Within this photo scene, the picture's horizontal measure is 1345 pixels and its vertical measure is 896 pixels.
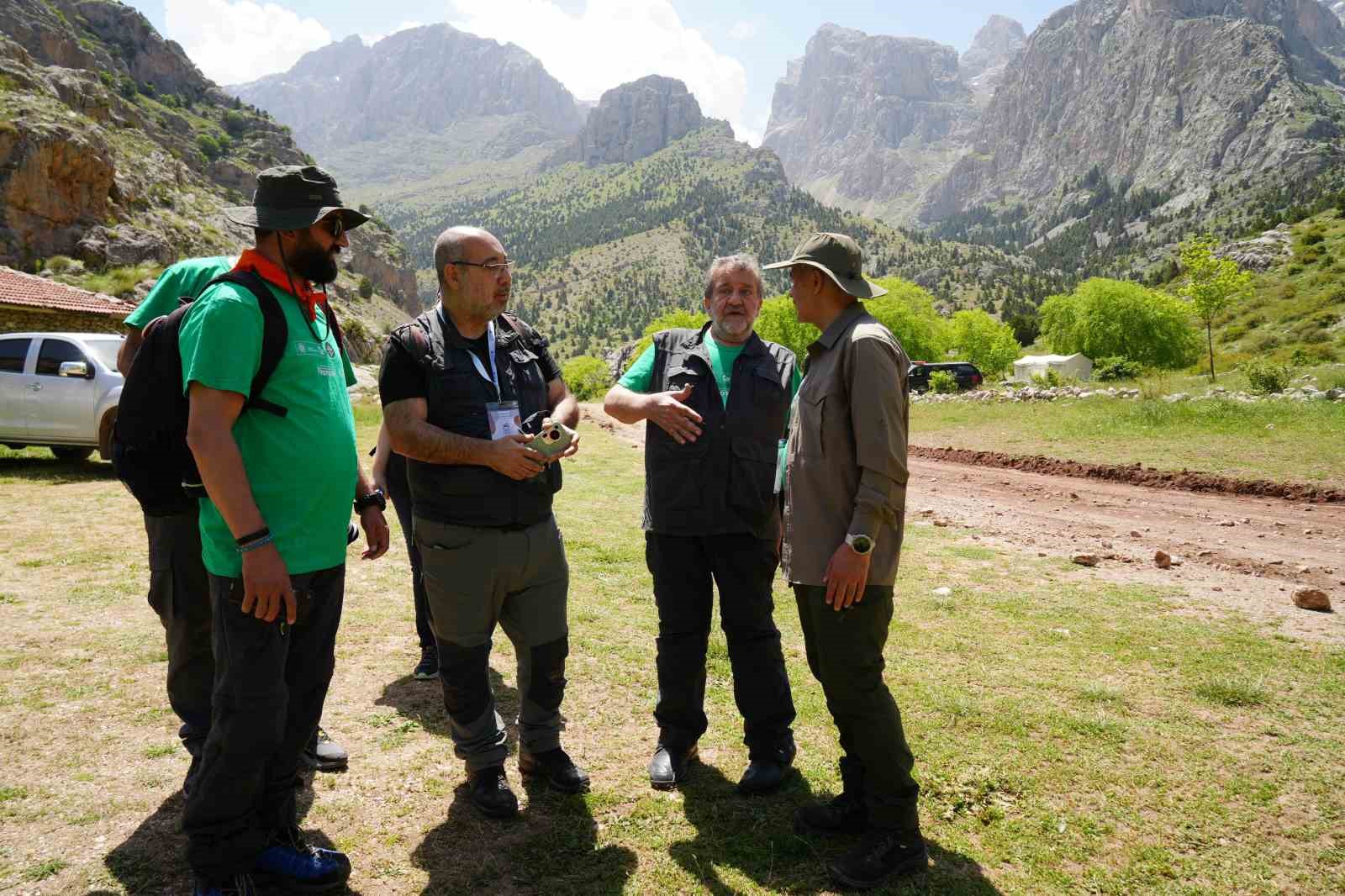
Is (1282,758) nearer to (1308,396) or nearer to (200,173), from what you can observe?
(1308,396)

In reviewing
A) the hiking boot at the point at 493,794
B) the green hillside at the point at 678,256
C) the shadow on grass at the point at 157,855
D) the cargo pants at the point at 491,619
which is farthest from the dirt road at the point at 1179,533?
the green hillside at the point at 678,256

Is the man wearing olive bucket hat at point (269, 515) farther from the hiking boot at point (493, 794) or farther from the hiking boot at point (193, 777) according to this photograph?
the hiking boot at point (493, 794)

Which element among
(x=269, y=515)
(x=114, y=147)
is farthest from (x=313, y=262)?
(x=114, y=147)

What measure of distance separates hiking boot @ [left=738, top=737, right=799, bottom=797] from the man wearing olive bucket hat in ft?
5.53

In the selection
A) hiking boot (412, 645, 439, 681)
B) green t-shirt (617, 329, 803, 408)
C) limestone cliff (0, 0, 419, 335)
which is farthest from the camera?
limestone cliff (0, 0, 419, 335)

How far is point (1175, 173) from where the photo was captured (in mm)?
181000

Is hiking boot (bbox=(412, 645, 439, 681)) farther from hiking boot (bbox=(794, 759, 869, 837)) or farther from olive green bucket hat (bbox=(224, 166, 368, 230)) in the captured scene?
olive green bucket hat (bbox=(224, 166, 368, 230))

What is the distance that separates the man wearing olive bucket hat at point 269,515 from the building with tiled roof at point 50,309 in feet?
70.4

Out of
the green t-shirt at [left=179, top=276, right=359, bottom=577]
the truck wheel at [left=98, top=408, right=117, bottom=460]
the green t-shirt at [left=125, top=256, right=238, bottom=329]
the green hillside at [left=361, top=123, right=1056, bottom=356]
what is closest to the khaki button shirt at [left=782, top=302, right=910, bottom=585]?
the green t-shirt at [left=179, top=276, right=359, bottom=577]

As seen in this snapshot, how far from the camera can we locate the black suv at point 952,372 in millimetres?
37281

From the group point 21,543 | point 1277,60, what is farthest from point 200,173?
point 1277,60

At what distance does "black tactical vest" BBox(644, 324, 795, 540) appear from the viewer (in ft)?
11.5

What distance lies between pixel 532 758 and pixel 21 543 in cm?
692

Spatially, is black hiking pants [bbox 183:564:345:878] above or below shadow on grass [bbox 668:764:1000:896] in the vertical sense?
above
